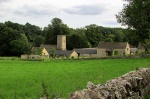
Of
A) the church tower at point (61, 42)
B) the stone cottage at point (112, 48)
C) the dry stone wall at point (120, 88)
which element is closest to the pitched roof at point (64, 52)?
the church tower at point (61, 42)

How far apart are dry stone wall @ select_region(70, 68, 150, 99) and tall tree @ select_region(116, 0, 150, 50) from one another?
92.1 ft

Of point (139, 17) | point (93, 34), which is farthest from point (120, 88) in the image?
point (93, 34)

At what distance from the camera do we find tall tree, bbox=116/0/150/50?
3909cm

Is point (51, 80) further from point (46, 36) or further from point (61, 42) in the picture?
point (46, 36)

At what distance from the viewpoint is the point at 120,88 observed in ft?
24.5

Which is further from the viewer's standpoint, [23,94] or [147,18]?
[147,18]

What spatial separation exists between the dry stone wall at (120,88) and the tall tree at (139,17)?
28.1 m

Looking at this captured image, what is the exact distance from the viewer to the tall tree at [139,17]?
39.1m

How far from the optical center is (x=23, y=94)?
1163cm

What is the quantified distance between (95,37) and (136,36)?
3206 inches

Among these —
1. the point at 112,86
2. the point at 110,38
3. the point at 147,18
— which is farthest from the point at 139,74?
the point at 110,38

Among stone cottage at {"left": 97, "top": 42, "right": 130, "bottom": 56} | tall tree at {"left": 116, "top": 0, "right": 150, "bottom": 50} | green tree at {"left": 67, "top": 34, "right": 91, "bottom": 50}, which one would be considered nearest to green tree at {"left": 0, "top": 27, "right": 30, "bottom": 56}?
green tree at {"left": 67, "top": 34, "right": 91, "bottom": 50}

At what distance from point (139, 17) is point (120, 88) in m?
33.8

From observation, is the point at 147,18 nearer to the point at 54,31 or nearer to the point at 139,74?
the point at 139,74
